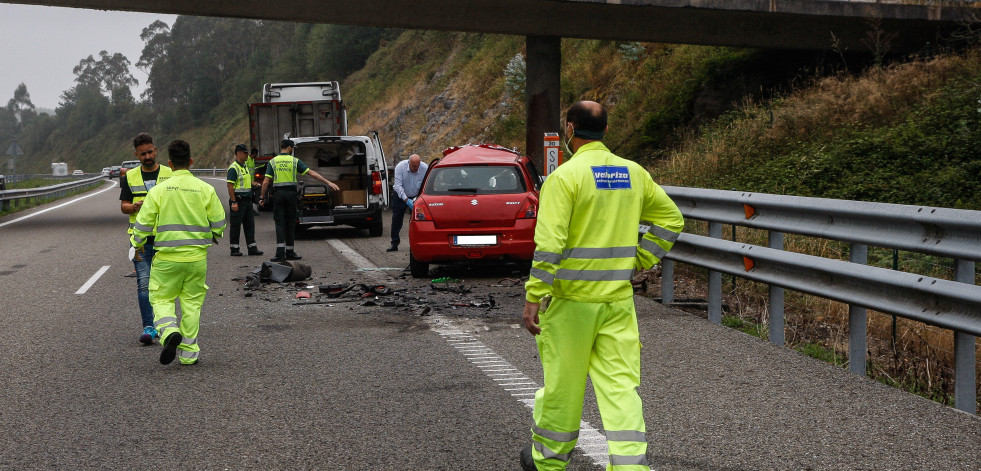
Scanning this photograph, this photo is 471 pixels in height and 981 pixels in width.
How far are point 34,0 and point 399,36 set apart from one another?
51845 mm

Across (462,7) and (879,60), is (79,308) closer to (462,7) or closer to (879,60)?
(462,7)

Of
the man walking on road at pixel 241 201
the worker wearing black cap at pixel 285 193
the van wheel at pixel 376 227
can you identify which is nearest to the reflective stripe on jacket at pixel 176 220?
the worker wearing black cap at pixel 285 193

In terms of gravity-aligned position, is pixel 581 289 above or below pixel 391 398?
above

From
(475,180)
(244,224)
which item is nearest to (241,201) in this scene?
(244,224)

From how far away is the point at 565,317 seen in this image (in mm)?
3910

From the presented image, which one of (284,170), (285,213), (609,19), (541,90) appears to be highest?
(609,19)

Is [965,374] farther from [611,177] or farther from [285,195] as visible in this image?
[285,195]

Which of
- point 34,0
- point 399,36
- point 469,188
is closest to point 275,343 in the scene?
point 469,188

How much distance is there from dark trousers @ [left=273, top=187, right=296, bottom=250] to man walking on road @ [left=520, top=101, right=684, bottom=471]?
35.9 feet

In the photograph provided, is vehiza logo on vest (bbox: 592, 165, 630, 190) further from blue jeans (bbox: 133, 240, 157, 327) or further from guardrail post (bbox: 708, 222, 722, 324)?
blue jeans (bbox: 133, 240, 157, 327)

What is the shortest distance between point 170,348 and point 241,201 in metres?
9.28

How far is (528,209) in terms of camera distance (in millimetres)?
11695

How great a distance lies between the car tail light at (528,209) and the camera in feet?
38.1

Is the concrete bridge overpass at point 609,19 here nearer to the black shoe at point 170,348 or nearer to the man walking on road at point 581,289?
the black shoe at point 170,348
